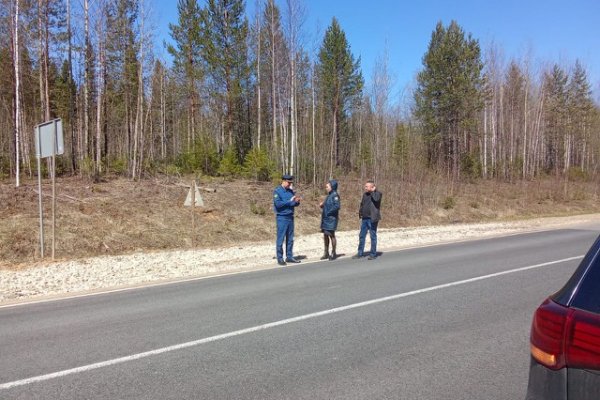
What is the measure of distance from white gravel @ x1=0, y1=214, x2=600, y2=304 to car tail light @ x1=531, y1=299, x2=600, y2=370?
8232 mm

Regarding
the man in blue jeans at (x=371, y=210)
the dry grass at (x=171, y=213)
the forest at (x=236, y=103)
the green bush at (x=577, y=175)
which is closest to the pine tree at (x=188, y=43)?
the forest at (x=236, y=103)

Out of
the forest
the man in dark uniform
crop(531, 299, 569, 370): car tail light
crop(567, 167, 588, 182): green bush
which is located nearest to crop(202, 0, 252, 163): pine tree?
the forest

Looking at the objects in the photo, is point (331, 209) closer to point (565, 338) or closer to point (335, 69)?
point (565, 338)

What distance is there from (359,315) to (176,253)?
8.36 metres

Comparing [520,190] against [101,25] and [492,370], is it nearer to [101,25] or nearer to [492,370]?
[101,25]

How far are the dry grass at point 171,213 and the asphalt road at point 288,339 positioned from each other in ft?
19.9

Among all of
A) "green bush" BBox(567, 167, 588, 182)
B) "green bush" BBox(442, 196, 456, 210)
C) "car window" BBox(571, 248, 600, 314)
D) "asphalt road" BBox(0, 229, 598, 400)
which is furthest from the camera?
"green bush" BBox(567, 167, 588, 182)

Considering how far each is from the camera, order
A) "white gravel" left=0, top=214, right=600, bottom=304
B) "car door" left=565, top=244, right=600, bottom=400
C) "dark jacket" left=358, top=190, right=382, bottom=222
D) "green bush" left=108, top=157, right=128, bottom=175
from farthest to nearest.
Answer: "green bush" left=108, top=157, right=128, bottom=175
"dark jacket" left=358, top=190, right=382, bottom=222
"white gravel" left=0, top=214, right=600, bottom=304
"car door" left=565, top=244, right=600, bottom=400

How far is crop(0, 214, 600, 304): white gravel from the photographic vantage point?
882 centimetres

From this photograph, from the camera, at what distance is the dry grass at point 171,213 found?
43.1 feet

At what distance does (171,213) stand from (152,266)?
19.6 feet

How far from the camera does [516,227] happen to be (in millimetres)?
19438

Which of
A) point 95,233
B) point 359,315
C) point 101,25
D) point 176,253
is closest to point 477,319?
point 359,315

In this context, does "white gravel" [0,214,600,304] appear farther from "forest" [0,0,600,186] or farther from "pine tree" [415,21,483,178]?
"pine tree" [415,21,483,178]
